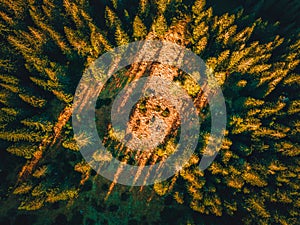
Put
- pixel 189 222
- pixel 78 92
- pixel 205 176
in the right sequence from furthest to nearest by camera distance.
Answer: pixel 78 92
pixel 205 176
pixel 189 222

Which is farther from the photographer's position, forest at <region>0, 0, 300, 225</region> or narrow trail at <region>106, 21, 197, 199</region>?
narrow trail at <region>106, 21, 197, 199</region>

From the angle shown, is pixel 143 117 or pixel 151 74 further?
pixel 151 74

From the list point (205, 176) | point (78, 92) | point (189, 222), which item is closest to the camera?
point (189, 222)

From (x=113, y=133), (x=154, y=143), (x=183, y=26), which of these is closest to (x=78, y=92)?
(x=113, y=133)

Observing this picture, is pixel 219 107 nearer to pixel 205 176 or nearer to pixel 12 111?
pixel 205 176

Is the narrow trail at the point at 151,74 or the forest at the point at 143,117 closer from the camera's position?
the forest at the point at 143,117

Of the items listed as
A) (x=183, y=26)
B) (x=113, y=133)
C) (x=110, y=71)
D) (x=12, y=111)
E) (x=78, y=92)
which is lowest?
(x=12, y=111)

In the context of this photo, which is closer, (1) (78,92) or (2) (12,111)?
(2) (12,111)

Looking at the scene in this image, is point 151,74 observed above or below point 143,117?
above
